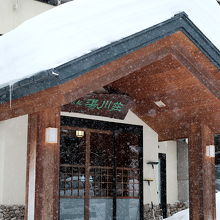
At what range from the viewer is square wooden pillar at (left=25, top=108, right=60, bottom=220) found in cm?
673

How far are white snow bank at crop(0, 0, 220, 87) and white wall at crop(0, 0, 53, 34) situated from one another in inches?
125

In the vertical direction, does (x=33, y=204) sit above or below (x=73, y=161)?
below

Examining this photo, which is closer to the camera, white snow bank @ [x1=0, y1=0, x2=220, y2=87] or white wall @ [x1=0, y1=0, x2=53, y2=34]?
white snow bank @ [x1=0, y1=0, x2=220, y2=87]

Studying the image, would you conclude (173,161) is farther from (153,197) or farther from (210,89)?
(210,89)

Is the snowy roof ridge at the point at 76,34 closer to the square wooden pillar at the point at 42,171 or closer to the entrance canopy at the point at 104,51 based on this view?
the entrance canopy at the point at 104,51

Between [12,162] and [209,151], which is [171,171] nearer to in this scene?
[209,151]

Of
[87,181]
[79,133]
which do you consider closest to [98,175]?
[87,181]

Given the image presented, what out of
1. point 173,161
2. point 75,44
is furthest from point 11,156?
point 173,161

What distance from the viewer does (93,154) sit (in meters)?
11.3

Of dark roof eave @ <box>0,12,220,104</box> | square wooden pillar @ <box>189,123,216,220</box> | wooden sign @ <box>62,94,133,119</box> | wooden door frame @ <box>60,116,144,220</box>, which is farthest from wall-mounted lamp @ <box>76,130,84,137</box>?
dark roof eave @ <box>0,12,220,104</box>

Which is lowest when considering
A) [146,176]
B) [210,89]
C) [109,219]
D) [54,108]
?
[109,219]

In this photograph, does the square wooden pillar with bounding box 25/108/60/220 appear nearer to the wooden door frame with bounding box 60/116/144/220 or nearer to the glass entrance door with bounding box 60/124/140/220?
the wooden door frame with bounding box 60/116/144/220

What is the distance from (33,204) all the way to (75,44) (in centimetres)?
246

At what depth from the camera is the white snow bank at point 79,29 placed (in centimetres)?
673
